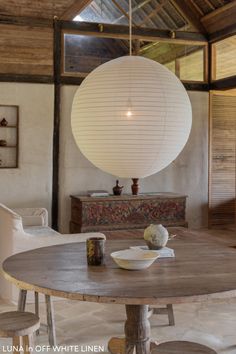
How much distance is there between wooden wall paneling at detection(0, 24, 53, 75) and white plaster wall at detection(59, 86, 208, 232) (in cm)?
51

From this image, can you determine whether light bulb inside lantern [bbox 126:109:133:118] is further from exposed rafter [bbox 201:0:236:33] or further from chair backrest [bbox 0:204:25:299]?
exposed rafter [bbox 201:0:236:33]

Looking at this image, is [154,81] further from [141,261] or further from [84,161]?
[84,161]

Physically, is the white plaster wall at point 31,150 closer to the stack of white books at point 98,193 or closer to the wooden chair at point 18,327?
the stack of white books at point 98,193

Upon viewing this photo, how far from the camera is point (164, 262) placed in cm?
265

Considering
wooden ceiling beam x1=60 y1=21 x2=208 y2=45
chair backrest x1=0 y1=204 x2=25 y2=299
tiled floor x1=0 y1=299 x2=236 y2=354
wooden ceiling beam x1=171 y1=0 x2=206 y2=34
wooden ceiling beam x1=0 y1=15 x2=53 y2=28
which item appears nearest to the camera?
tiled floor x1=0 y1=299 x2=236 y2=354

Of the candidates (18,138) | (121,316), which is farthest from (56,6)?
(121,316)

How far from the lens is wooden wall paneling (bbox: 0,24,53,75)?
23.2ft

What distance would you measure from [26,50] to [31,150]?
1462 mm

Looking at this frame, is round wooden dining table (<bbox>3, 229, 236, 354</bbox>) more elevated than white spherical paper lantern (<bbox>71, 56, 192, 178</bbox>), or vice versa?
white spherical paper lantern (<bbox>71, 56, 192, 178</bbox>)

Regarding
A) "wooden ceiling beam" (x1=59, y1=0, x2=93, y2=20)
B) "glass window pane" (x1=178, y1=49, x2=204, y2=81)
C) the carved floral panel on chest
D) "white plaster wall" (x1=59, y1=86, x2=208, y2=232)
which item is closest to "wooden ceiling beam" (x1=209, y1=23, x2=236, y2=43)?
"glass window pane" (x1=178, y1=49, x2=204, y2=81)

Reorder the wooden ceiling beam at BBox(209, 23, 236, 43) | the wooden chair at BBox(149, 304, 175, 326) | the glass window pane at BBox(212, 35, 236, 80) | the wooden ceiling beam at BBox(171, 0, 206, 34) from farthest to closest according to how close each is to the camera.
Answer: the wooden ceiling beam at BBox(171, 0, 206, 34)
the glass window pane at BBox(212, 35, 236, 80)
the wooden ceiling beam at BBox(209, 23, 236, 43)
the wooden chair at BBox(149, 304, 175, 326)

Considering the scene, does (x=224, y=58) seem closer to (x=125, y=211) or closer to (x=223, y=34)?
(x=223, y=34)

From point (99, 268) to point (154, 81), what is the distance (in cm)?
100

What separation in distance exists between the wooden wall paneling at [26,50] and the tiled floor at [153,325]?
13.2ft
